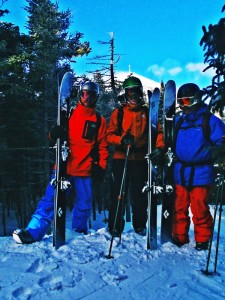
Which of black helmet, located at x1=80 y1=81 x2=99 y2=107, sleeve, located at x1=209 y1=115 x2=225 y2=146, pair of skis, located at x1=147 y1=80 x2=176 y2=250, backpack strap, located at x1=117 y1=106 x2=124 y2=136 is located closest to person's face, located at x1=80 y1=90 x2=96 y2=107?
black helmet, located at x1=80 y1=81 x2=99 y2=107

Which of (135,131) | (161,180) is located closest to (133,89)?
(135,131)

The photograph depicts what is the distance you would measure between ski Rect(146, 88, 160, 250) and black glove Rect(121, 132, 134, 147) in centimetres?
37

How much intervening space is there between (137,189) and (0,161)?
37.9ft

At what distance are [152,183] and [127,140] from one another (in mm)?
811

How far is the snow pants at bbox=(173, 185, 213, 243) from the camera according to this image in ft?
15.4

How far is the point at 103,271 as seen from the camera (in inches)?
144

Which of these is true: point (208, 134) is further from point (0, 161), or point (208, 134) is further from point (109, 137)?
point (0, 161)

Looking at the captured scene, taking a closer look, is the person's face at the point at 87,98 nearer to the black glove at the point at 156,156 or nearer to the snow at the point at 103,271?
the black glove at the point at 156,156

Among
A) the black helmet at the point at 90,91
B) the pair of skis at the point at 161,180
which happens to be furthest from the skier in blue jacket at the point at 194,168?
the black helmet at the point at 90,91

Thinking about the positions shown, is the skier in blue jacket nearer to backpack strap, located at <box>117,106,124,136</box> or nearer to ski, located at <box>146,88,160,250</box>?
ski, located at <box>146,88,160,250</box>

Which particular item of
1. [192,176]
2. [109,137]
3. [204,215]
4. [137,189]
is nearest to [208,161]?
[192,176]

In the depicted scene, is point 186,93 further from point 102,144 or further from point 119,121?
point 102,144

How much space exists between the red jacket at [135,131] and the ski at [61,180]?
2.60 feet

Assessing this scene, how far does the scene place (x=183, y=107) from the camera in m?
5.03
